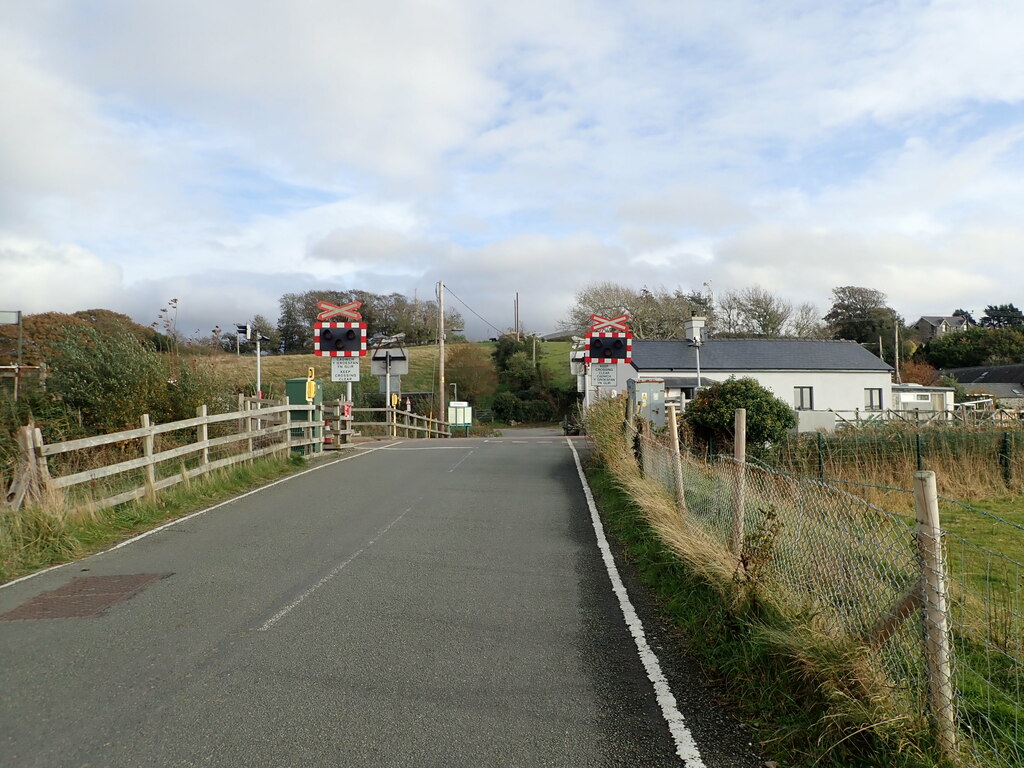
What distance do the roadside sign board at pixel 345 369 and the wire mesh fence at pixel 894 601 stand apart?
1520 centimetres

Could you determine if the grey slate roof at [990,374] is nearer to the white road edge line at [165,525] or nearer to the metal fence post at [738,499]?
the white road edge line at [165,525]

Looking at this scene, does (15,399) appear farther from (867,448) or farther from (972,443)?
(972,443)

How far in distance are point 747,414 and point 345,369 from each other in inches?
423

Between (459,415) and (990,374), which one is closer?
(459,415)

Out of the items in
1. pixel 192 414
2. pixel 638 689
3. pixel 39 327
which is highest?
pixel 39 327

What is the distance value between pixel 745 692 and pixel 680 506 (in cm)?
490

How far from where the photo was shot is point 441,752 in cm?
411

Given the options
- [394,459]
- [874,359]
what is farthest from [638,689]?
[874,359]

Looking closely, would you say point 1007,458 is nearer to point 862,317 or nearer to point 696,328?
point 696,328

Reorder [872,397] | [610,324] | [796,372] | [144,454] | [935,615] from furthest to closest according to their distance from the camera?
[872,397], [796,372], [610,324], [144,454], [935,615]

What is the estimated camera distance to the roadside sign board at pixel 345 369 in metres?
21.8

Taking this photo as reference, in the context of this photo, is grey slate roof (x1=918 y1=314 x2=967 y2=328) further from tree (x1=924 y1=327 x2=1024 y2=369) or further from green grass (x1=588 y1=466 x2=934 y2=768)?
green grass (x1=588 y1=466 x2=934 y2=768)

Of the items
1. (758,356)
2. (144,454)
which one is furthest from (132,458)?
(758,356)

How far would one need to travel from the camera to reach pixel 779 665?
496 cm
